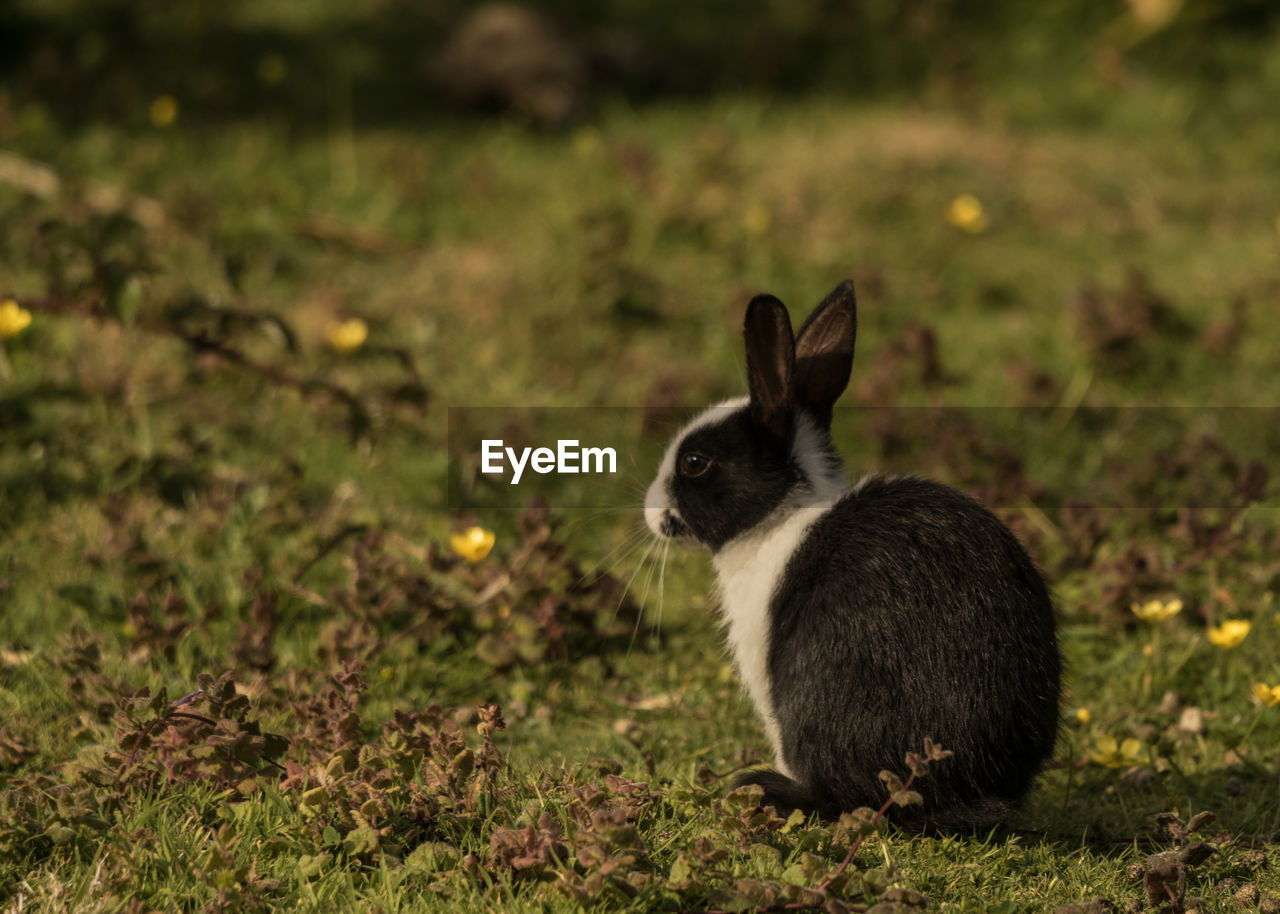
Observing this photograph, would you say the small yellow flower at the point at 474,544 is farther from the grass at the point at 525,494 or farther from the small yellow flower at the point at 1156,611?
the small yellow flower at the point at 1156,611

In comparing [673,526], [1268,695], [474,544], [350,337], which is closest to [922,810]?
[673,526]

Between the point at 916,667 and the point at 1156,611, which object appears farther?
the point at 1156,611

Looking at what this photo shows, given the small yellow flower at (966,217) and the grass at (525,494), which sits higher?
the small yellow flower at (966,217)

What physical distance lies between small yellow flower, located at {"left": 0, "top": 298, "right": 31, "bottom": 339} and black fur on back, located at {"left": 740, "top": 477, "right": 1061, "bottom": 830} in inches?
107

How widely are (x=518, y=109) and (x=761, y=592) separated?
566cm

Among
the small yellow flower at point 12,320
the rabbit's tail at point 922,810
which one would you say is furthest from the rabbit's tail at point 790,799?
the small yellow flower at point 12,320

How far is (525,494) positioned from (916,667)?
220 centimetres

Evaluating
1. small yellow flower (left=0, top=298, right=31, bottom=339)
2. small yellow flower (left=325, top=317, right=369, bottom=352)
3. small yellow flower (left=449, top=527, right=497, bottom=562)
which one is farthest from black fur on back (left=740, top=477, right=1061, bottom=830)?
small yellow flower (left=0, top=298, right=31, bottom=339)

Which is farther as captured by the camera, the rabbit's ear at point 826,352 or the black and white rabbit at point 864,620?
the rabbit's ear at point 826,352

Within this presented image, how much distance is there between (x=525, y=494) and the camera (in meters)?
4.96

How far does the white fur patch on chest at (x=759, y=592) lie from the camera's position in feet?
10.8

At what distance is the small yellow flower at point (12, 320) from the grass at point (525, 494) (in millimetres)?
55

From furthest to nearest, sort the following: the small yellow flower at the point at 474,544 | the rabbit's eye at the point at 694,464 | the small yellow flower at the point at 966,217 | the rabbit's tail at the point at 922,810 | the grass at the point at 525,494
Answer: the small yellow flower at the point at 966,217 → the small yellow flower at the point at 474,544 → the rabbit's eye at the point at 694,464 → the rabbit's tail at the point at 922,810 → the grass at the point at 525,494

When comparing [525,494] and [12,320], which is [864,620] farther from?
[12,320]
